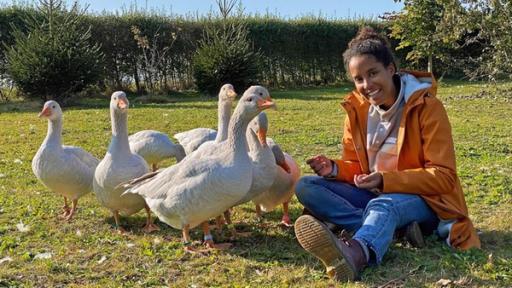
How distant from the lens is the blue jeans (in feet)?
12.7

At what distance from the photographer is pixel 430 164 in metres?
4.04

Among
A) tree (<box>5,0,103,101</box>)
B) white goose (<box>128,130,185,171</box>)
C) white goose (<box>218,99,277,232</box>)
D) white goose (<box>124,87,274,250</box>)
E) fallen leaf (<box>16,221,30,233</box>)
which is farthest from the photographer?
tree (<box>5,0,103,101</box>)

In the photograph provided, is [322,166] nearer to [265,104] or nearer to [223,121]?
[265,104]

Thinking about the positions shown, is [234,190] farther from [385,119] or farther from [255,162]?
[385,119]

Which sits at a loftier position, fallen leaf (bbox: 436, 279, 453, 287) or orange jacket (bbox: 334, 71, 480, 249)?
orange jacket (bbox: 334, 71, 480, 249)

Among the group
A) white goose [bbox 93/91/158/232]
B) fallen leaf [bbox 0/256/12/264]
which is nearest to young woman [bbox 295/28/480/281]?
white goose [bbox 93/91/158/232]

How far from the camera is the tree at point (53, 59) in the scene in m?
15.7

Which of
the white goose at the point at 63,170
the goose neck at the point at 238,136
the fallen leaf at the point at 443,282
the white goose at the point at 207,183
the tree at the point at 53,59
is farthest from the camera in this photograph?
the tree at the point at 53,59

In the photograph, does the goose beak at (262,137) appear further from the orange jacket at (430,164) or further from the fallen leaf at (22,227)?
the fallen leaf at (22,227)

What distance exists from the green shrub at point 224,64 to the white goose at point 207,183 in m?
13.9

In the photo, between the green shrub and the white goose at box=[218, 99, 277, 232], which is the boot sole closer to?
the white goose at box=[218, 99, 277, 232]

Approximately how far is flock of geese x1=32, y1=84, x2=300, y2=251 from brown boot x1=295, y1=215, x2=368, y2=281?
2.43ft

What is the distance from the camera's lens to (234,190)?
4.20 metres

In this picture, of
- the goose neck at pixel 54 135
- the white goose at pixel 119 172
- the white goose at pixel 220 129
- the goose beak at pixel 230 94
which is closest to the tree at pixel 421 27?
the white goose at pixel 220 129
